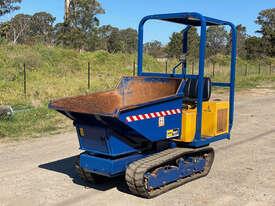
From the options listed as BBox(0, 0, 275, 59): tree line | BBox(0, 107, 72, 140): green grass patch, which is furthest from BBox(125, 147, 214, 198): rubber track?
BBox(0, 0, 275, 59): tree line

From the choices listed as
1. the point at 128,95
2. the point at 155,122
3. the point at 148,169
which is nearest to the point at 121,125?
the point at 155,122

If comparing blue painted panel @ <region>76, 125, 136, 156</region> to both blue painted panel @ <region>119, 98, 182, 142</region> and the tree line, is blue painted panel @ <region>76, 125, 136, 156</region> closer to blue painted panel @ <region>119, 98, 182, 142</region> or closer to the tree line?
blue painted panel @ <region>119, 98, 182, 142</region>

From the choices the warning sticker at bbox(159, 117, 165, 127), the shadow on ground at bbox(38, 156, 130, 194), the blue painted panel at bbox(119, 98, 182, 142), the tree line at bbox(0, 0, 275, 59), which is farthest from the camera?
the tree line at bbox(0, 0, 275, 59)

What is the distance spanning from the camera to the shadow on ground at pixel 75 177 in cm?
612

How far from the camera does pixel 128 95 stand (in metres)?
6.55

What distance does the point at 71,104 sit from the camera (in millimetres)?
5828

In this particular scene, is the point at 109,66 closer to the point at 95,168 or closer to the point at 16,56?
the point at 16,56

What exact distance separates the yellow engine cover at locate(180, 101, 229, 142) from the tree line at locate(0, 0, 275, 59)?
2762cm

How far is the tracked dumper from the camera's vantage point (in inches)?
215

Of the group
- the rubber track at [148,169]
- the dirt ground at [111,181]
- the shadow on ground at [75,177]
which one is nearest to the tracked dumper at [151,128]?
the rubber track at [148,169]

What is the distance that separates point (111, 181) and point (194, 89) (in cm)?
178

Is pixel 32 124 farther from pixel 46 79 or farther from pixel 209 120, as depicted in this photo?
pixel 46 79

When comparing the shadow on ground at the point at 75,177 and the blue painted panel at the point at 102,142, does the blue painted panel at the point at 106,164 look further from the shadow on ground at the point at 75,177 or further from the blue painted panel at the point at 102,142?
the shadow on ground at the point at 75,177

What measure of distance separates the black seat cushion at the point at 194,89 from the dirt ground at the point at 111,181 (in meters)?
1.19
